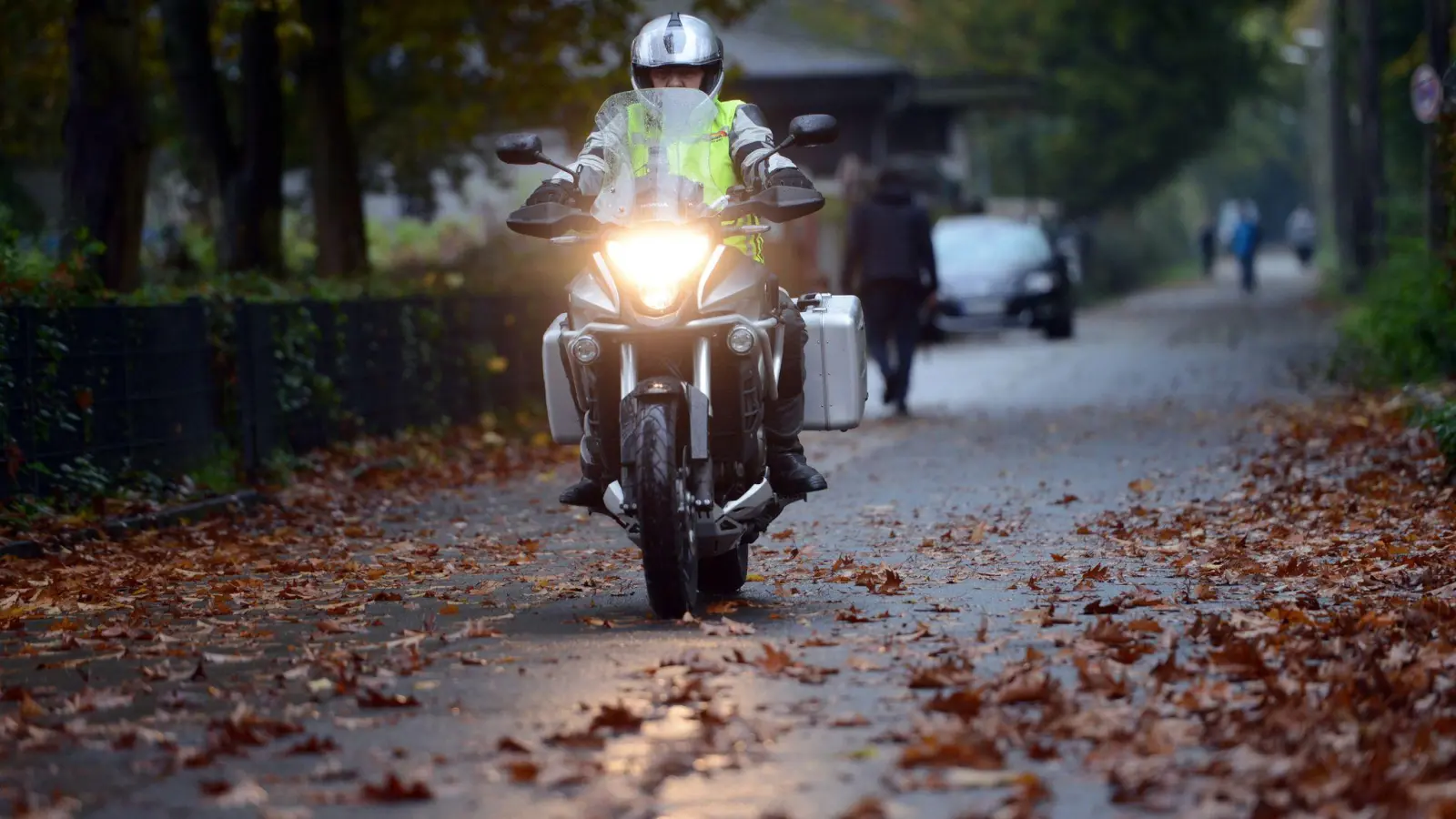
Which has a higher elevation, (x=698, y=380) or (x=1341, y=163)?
(x=1341, y=163)

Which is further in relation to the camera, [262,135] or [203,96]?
[203,96]

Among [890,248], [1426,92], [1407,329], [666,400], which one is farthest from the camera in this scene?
[1426,92]

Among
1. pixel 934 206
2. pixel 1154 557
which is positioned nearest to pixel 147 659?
pixel 1154 557

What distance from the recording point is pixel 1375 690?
6113 mm

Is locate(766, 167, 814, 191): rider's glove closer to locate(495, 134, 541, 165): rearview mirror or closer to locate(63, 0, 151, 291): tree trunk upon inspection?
locate(495, 134, 541, 165): rearview mirror

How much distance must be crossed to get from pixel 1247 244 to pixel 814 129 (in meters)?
48.4

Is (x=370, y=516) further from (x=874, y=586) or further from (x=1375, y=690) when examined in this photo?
(x=1375, y=690)

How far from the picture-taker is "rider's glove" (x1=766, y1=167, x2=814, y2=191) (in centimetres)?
816

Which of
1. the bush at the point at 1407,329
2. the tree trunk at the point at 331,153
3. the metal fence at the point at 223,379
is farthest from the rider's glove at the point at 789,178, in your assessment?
the tree trunk at the point at 331,153

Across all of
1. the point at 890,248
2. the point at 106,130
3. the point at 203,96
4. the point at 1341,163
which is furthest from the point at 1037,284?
the point at 106,130

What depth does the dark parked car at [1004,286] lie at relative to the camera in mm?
34031

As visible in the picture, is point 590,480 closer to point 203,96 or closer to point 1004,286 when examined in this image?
point 203,96

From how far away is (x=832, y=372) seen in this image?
8.70 meters

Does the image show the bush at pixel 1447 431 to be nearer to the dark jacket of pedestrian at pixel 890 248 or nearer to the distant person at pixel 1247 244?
the dark jacket of pedestrian at pixel 890 248
